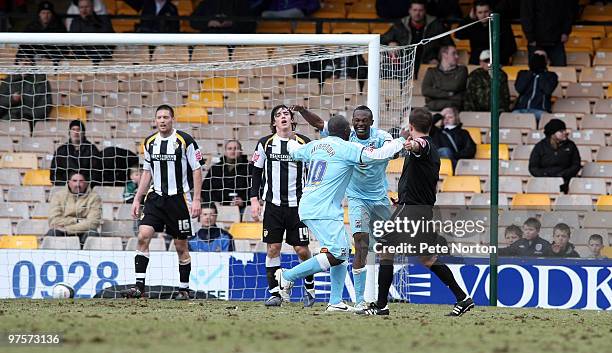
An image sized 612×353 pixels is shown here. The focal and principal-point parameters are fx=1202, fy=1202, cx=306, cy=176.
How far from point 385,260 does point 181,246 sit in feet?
10.0

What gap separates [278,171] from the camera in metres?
12.4

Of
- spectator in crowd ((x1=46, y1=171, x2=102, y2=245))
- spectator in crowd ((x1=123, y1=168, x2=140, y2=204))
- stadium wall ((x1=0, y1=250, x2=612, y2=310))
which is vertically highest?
spectator in crowd ((x1=123, y1=168, x2=140, y2=204))

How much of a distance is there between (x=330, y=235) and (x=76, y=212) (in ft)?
16.9

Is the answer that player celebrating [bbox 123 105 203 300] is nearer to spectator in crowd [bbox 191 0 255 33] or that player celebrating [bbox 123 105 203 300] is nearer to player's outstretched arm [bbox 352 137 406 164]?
player's outstretched arm [bbox 352 137 406 164]

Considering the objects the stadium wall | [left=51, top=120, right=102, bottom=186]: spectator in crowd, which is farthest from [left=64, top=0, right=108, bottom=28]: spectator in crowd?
the stadium wall

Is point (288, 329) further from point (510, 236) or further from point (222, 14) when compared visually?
point (222, 14)

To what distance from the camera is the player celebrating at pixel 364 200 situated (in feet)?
36.2

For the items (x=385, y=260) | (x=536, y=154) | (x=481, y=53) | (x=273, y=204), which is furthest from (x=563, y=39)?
(x=385, y=260)

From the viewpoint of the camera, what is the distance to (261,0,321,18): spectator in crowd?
747 inches

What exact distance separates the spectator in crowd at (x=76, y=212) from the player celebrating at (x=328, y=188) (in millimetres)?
4758

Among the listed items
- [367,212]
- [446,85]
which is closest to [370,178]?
[367,212]

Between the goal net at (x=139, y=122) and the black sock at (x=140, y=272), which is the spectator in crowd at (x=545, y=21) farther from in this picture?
the black sock at (x=140, y=272)

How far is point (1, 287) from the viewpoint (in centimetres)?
1404

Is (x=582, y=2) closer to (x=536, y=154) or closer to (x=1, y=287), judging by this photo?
(x=536, y=154)
